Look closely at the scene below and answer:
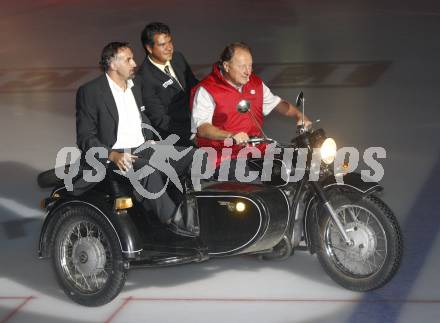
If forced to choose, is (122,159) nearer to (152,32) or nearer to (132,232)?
(132,232)

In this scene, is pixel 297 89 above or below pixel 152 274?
above

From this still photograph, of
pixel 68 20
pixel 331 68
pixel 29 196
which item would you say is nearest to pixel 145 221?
pixel 29 196

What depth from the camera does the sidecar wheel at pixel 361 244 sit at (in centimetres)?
778

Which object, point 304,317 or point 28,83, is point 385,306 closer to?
point 304,317

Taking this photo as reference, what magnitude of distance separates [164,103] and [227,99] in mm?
843

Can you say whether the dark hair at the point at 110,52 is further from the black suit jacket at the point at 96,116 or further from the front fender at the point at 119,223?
the front fender at the point at 119,223

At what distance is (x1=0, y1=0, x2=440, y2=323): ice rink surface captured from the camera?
8109mm

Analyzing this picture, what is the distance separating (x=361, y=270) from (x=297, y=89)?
6.89m

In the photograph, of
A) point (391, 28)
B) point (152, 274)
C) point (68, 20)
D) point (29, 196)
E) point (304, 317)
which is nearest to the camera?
point (304, 317)

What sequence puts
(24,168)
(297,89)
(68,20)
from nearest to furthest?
(24,168), (297,89), (68,20)

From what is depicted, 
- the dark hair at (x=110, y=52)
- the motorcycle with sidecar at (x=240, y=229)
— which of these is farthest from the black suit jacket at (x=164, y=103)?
→ the motorcycle with sidecar at (x=240, y=229)

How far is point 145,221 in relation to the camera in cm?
823

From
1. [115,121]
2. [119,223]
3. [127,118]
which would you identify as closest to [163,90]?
[127,118]

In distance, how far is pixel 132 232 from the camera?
800 centimetres
